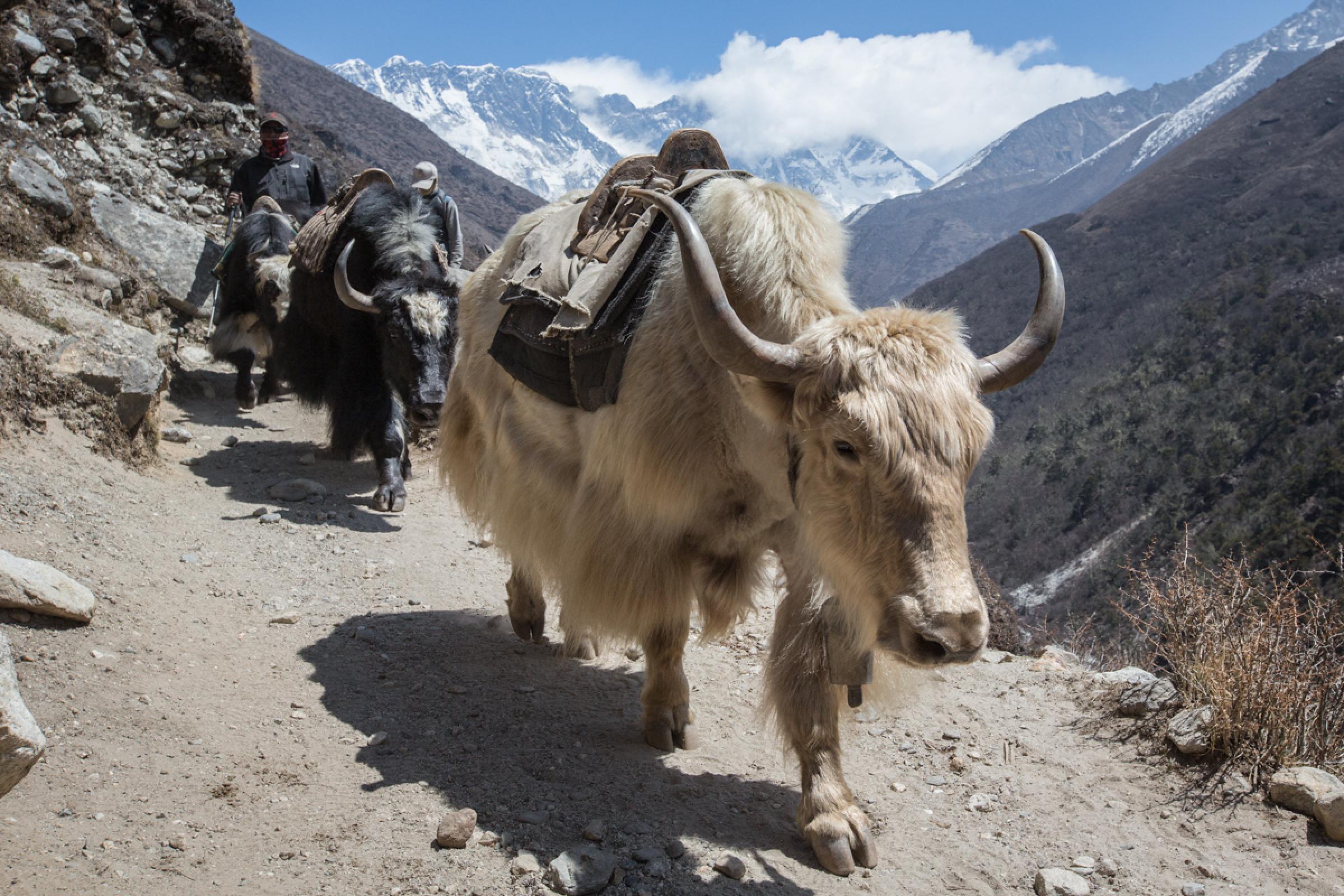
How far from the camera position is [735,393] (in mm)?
2443

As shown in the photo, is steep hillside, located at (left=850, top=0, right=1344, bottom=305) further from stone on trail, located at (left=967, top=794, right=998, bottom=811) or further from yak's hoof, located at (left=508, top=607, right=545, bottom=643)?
stone on trail, located at (left=967, top=794, right=998, bottom=811)

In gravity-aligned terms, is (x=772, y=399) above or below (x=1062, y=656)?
above

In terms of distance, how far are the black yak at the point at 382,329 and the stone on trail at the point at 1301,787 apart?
4353 millimetres

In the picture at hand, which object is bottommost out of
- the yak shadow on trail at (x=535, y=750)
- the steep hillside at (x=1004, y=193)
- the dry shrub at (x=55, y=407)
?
the yak shadow on trail at (x=535, y=750)

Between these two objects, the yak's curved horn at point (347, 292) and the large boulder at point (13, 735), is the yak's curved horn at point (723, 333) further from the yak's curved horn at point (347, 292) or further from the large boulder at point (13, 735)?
the yak's curved horn at point (347, 292)

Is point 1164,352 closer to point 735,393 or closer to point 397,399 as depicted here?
point 397,399

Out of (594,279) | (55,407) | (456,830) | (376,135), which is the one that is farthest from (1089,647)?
(376,135)

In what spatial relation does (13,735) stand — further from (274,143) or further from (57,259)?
(274,143)

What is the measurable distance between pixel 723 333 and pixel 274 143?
299 inches

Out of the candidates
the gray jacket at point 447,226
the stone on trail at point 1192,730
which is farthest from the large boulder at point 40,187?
the stone on trail at point 1192,730

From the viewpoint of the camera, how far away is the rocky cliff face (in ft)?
15.2

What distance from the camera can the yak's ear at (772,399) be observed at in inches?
83.3

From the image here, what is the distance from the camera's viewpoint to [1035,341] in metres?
2.21

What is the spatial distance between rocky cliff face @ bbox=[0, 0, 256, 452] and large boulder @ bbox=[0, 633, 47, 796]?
2.70 metres
